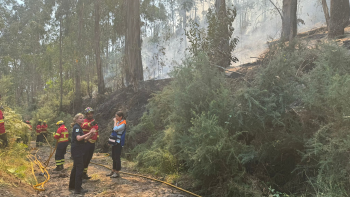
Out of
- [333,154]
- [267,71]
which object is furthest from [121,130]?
[333,154]

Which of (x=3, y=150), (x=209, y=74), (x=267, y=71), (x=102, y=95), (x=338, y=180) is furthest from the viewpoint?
(x=102, y=95)

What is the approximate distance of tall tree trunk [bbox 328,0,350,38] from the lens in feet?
31.9

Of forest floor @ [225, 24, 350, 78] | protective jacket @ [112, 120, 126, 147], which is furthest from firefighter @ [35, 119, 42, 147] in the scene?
forest floor @ [225, 24, 350, 78]

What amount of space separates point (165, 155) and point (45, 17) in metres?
25.6

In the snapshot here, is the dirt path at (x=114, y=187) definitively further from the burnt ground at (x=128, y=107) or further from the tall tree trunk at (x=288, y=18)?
the tall tree trunk at (x=288, y=18)

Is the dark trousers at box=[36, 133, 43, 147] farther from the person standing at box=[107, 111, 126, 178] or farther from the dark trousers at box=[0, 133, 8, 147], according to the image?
the person standing at box=[107, 111, 126, 178]

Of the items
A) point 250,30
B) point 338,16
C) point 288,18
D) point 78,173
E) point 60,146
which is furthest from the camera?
point 250,30

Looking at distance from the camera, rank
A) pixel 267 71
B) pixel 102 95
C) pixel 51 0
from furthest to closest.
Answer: pixel 51 0 → pixel 102 95 → pixel 267 71

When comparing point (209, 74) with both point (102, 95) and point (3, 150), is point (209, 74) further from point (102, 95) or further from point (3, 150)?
point (102, 95)

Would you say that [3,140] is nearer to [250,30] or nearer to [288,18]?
[288,18]

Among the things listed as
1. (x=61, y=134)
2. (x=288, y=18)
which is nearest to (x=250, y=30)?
(x=288, y=18)

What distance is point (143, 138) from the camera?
9.84m

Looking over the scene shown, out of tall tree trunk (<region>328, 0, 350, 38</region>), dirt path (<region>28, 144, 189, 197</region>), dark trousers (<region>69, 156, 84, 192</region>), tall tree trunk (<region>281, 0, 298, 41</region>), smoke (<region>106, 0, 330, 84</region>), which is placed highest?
smoke (<region>106, 0, 330, 84</region>)

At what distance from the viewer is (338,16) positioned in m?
9.81
